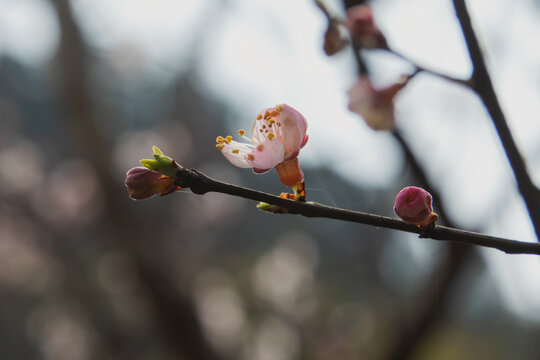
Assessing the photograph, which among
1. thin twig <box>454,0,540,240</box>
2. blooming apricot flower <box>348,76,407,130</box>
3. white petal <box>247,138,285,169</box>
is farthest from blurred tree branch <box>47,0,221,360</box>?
thin twig <box>454,0,540,240</box>

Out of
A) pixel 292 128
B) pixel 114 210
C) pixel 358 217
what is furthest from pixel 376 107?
pixel 114 210

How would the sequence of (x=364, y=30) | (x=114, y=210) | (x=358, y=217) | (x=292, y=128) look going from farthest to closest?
(x=114, y=210) < (x=364, y=30) < (x=292, y=128) < (x=358, y=217)

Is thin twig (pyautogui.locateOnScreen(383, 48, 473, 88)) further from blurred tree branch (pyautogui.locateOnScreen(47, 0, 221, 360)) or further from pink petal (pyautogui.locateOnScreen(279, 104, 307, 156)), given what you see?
blurred tree branch (pyautogui.locateOnScreen(47, 0, 221, 360))

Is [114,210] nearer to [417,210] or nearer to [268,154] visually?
[268,154]

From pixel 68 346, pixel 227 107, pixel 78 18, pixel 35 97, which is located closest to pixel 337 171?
pixel 78 18

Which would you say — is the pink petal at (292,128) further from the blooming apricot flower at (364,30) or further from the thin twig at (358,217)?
the blooming apricot flower at (364,30)

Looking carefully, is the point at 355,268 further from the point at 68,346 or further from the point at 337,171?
the point at 68,346
